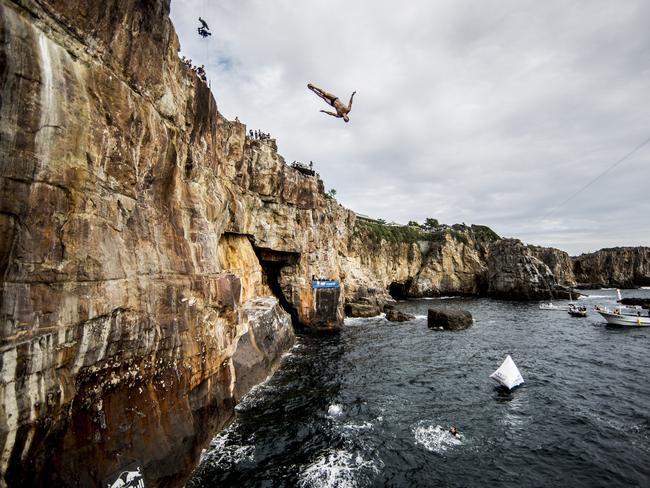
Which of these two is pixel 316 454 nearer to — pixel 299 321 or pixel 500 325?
pixel 299 321

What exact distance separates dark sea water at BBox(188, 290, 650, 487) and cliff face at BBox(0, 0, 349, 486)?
3.15 metres

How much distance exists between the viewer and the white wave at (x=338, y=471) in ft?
41.1

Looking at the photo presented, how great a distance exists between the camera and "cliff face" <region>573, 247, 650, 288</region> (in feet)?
341

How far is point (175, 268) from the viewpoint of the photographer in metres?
13.0

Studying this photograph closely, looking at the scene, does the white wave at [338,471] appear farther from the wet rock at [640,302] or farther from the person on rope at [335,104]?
the wet rock at [640,302]

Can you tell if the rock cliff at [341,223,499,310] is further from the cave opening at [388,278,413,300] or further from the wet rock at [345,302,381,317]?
the wet rock at [345,302,381,317]

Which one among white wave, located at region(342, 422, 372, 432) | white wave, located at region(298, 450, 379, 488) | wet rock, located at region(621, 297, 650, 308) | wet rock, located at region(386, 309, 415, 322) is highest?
wet rock, located at region(621, 297, 650, 308)

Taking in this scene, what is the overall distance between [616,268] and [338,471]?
132m

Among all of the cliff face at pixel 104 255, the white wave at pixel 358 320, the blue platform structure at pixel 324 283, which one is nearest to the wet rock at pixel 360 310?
the white wave at pixel 358 320

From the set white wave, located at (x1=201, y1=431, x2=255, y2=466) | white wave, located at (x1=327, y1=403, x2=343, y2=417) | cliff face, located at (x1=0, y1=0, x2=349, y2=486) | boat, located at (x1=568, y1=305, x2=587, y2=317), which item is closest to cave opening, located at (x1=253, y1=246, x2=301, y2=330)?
white wave, located at (x1=327, y1=403, x2=343, y2=417)

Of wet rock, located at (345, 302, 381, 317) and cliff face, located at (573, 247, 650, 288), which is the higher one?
cliff face, located at (573, 247, 650, 288)

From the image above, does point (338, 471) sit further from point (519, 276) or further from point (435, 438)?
point (519, 276)

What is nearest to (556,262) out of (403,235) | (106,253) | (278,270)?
(403,235)

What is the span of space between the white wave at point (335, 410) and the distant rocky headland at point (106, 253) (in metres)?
5.59
